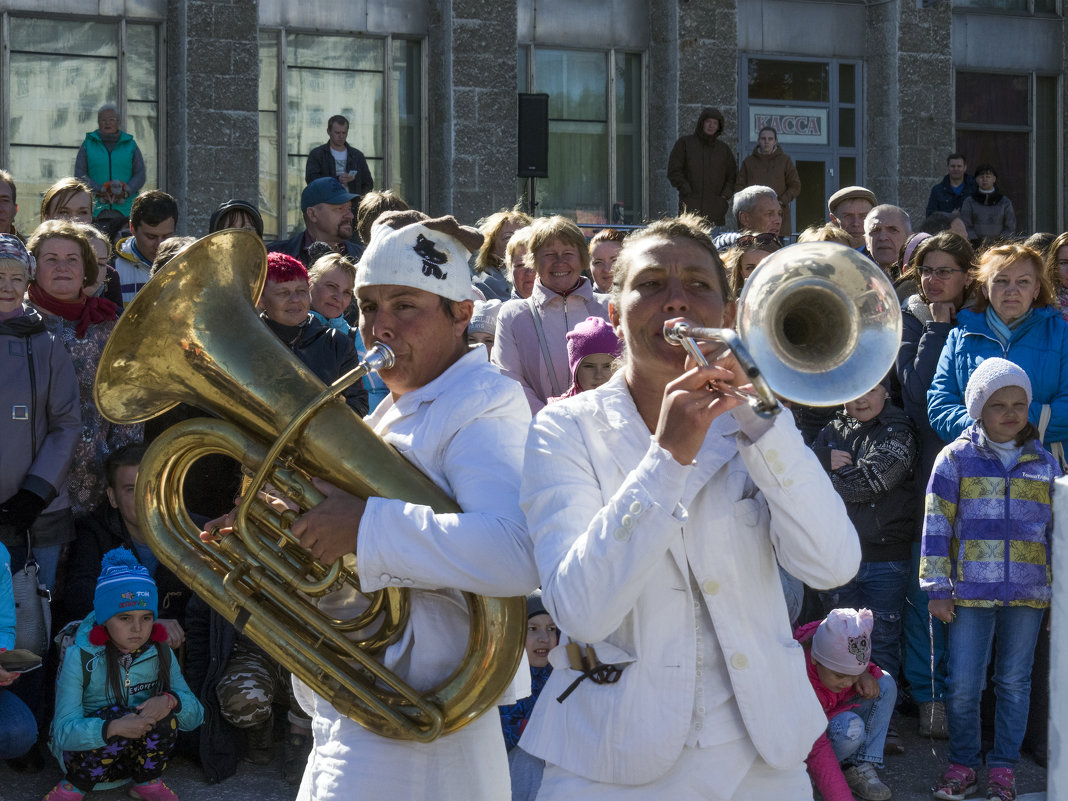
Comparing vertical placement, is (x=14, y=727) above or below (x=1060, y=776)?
below

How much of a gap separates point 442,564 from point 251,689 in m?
3.10

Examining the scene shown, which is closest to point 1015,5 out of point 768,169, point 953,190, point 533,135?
point 953,190

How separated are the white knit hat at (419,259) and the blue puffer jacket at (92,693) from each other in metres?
2.76

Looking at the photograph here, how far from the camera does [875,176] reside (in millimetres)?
15531

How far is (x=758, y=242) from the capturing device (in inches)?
269

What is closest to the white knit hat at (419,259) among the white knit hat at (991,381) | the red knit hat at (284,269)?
the red knit hat at (284,269)

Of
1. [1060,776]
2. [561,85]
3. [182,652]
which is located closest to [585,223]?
[561,85]

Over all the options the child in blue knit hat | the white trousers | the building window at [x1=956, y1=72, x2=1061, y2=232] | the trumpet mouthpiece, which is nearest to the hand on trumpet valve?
the white trousers

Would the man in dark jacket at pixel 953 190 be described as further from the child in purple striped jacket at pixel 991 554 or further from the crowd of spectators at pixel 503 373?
the child in purple striped jacket at pixel 991 554

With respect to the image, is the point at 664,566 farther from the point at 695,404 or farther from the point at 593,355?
the point at 593,355

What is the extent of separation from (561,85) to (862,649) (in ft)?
33.5

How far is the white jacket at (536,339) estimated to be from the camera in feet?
21.4

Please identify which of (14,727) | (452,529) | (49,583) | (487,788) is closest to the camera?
(452,529)

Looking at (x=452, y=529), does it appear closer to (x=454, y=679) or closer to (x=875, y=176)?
(x=454, y=679)
